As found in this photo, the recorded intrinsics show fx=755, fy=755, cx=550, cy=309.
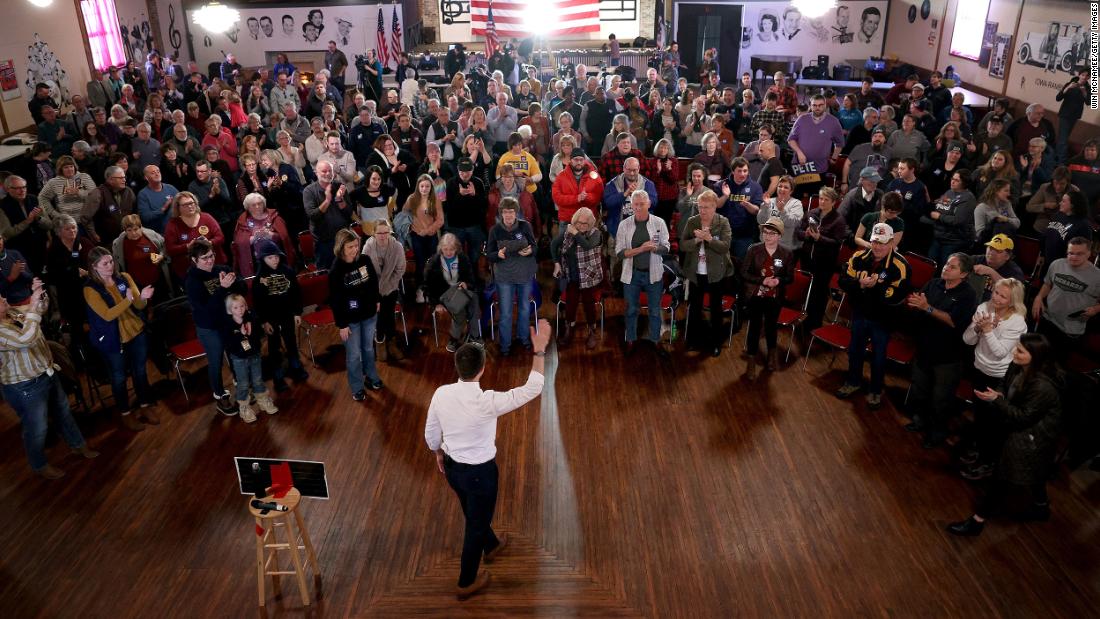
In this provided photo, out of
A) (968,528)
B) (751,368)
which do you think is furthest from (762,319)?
(968,528)

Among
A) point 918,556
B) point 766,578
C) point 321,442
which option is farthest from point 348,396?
point 918,556

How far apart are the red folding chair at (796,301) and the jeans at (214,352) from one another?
15.9 feet

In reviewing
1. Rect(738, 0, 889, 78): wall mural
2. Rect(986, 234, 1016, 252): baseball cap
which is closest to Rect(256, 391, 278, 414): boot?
Rect(986, 234, 1016, 252): baseball cap

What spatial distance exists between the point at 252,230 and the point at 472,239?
2166 millimetres

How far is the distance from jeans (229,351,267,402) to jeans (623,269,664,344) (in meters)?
3.32

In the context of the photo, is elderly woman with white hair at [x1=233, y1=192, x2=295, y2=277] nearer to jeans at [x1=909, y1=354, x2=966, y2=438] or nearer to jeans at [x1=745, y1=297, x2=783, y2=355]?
jeans at [x1=745, y1=297, x2=783, y2=355]

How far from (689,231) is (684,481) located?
2.39 meters

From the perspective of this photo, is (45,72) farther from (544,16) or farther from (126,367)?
(544,16)

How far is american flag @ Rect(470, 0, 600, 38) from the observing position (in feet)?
67.6

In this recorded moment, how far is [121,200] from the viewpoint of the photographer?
25.6ft

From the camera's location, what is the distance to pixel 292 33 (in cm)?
2061

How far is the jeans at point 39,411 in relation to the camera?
5332mm

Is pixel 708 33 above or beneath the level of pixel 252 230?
above

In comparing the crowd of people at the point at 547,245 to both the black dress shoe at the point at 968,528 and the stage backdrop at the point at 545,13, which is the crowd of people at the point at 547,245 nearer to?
the black dress shoe at the point at 968,528
